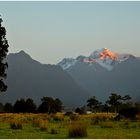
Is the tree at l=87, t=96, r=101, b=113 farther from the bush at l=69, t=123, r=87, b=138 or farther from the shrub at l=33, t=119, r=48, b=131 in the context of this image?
the bush at l=69, t=123, r=87, b=138

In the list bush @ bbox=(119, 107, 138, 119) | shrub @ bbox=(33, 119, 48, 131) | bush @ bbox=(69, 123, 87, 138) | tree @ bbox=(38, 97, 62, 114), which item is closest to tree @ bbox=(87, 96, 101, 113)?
tree @ bbox=(38, 97, 62, 114)

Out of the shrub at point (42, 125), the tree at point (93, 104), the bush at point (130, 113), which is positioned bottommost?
the shrub at point (42, 125)

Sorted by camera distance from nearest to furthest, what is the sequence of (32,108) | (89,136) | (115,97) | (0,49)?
(89,136), (0,49), (32,108), (115,97)

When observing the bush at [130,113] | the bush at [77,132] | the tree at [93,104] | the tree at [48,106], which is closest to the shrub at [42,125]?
the bush at [77,132]

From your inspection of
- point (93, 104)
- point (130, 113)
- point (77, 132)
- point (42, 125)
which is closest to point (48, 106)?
point (93, 104)

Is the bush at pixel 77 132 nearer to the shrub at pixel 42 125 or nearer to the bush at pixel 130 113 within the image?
the shrub at pixel 42 125

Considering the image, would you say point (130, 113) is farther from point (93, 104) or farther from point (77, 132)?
point (93, 104)

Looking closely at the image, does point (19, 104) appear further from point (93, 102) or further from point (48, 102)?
point (93, 102)

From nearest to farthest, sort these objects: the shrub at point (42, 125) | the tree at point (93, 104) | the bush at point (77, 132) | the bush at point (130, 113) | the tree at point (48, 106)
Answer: the bush at point (77, 132) → the shrub at point (42, 125) → the bush at point (130, 113) → the tree at point (48, 106) → the tree at point (93, 104)

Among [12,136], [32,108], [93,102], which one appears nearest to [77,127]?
[12,136]

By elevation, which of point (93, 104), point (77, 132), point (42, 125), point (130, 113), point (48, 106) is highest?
point (93, 104)

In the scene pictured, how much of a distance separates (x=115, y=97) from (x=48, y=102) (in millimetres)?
33524

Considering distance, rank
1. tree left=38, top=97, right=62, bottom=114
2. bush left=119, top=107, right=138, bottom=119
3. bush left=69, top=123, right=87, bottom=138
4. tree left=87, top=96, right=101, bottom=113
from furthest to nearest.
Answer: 1. tree left=87, top=96, right=101, bottom=113
2. tree left=38, top=97, right=62, bottom=114
3. bush left=119, top=107, right=138, bottom=119
4. bush left=69, top=123, right=87, bottom=138

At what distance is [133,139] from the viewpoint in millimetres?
21844
